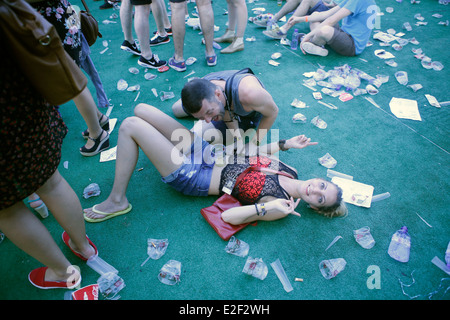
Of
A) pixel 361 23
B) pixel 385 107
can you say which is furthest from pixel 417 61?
pixel 385 107

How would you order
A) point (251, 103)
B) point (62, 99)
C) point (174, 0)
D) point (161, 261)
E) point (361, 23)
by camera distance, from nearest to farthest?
1. point (62, 99)
2. point (161, 261)
3. point (251, 103)
4. point (174, 0)
5. point (361, 23)

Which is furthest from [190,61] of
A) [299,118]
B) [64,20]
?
[64,20]

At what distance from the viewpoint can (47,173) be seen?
1229mm

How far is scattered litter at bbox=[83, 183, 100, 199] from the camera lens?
7.21 ft

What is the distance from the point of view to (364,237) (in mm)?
1961

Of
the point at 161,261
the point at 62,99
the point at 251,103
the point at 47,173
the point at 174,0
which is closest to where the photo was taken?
the point at 62,99

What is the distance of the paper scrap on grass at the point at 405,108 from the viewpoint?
2994 millimetres

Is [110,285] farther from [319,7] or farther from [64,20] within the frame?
[319,7]

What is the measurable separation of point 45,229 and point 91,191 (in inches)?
35.4

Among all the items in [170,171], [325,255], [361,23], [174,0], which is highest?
[174,0]

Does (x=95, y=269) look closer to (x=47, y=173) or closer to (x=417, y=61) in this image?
(x=47, y=173)

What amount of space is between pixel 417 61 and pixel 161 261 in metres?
4.56

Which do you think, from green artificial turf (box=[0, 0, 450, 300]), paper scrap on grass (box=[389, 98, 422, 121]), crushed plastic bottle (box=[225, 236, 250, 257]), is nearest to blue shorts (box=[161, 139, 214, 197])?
green artificial turf (box=[0, 0, 450, 300])

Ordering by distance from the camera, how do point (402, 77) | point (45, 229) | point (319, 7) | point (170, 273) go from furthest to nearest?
point (319, 7), point (402, 77), point (170, 273), point (45, 229)
